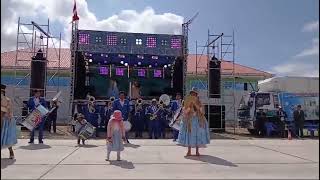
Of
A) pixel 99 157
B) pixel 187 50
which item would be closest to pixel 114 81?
pixel 187 50

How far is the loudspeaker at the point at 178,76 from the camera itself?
2597 centimetres

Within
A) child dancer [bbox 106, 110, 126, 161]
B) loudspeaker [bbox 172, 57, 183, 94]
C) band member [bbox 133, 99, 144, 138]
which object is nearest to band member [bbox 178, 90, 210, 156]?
child dancer [bbox 106, 110, 126, 161]

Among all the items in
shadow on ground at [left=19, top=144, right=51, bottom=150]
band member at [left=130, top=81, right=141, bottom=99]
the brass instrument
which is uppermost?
band member at [left=130, top=81, right=141, bottom=99]

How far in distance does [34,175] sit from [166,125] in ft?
43.6

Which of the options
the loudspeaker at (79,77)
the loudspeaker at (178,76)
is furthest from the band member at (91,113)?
the loudspeaker at (178,76)

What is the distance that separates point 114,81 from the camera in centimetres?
2758

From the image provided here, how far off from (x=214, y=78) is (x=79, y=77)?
7060 millimetres

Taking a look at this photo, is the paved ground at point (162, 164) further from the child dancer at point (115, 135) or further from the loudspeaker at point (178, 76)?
the loudspeaker at point (178, 76)

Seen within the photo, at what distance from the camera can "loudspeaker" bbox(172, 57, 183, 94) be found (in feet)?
85.2

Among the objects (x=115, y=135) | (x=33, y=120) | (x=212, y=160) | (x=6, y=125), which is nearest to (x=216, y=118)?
(x=33, y=120)

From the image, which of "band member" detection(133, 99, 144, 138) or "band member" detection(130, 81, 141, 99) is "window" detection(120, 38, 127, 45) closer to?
"band member" detection(133, 99, 144, 138)

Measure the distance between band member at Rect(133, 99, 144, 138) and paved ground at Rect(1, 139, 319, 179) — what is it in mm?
7245

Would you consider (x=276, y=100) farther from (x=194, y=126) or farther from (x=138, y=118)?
(x=194, y=126)

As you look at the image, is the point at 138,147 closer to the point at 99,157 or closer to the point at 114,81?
the point at 99,157
